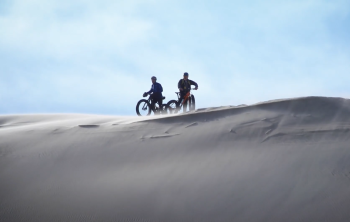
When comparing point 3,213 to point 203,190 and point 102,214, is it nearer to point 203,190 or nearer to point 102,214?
point 102,214

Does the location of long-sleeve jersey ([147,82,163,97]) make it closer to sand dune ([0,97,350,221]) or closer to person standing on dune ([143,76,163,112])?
person standing on dune ([143,76,163,112])

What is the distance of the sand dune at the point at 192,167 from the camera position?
2127 millimetres

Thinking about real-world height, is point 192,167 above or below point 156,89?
below

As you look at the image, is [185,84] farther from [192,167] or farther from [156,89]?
[192,167]

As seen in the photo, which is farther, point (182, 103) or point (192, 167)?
point (182, 103)

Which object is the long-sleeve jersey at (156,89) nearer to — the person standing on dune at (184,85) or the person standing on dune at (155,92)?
the person standing on dune at (155,92)

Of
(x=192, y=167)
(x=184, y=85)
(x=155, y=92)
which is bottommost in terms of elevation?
(x=192, y=167)

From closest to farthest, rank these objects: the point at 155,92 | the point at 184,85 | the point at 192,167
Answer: the point at 192,167 → the point at 184,85 → the point at 155,92

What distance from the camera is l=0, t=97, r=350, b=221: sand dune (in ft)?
6.98

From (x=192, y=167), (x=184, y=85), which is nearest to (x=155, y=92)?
(x=184, y=85)

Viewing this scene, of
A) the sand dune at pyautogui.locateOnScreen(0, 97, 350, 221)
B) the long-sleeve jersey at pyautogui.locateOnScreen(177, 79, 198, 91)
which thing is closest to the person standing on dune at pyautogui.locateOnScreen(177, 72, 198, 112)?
the long-sleeve jersey at pyautogui.locateOnScreen(177, 79, 198, 91)

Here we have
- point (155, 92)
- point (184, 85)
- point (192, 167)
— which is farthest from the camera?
point (155, 92)

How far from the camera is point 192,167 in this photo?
2.59 m

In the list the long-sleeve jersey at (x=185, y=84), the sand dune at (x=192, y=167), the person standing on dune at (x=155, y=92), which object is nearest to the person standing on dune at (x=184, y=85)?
the long-sleeve jersey at (x=185, y=84)
